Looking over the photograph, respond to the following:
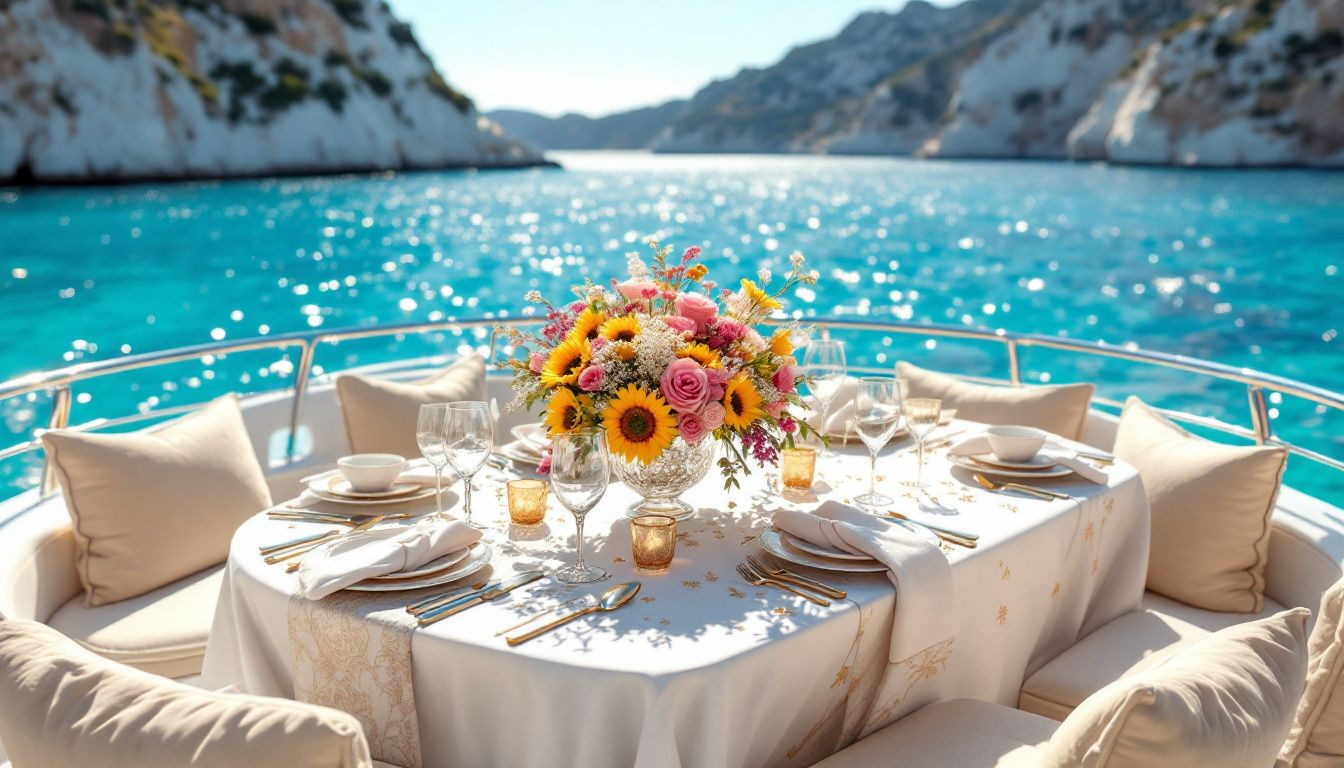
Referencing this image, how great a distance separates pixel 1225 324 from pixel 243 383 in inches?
533

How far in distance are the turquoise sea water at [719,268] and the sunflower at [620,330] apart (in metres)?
8.92

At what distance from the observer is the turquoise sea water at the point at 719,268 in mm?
12977

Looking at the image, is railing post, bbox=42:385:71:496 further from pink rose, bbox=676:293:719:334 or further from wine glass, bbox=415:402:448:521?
pink rose, bbox=676:293:719:334

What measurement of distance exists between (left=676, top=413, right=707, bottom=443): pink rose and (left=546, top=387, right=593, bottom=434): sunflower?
170mm

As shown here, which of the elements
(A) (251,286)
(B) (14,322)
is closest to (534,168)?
(A) (251,286)

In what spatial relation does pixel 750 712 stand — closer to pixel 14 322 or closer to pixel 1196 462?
pixel 1196 462

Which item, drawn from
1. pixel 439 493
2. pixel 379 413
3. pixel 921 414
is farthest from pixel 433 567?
pixel 379 413

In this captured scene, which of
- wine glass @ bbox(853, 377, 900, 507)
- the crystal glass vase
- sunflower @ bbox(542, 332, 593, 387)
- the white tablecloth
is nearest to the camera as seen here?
the white tablecloth

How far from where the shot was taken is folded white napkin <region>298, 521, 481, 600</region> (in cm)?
167

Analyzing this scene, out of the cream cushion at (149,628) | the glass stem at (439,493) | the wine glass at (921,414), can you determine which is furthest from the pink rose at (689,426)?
the cream cushion at (149,628)

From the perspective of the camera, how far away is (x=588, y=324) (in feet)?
6.56

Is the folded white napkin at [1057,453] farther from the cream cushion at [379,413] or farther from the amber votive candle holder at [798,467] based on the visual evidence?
the cream cushion at [379,413]

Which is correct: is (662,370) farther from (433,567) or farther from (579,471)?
(433,567)

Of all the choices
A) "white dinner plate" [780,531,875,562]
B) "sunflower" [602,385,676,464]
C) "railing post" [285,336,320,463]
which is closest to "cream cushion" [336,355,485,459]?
"railing post" [285,336,320,463]
